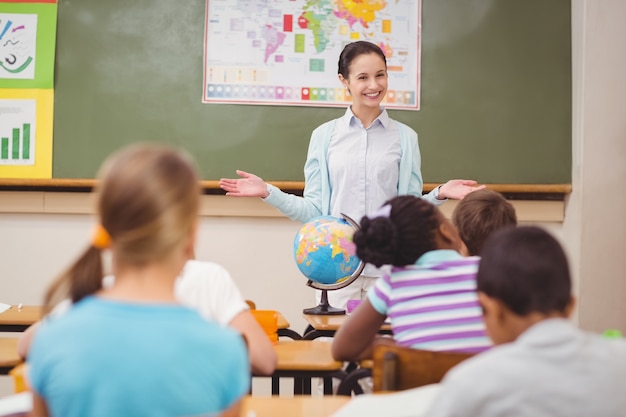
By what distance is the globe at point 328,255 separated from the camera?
302 cm

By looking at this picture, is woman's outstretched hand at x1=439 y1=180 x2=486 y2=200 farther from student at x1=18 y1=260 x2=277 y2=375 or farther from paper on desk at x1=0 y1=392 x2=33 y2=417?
paper on desk at x1=0 y1=392 x2=33 y2=417

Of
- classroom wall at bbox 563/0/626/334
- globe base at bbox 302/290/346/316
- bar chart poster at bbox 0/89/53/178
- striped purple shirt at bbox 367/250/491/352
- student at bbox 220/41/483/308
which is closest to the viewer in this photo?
striped purple shirt at bbox 367/250/491/352

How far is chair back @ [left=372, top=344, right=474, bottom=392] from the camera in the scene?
5.24ft

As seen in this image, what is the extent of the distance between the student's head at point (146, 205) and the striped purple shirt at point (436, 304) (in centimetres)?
86

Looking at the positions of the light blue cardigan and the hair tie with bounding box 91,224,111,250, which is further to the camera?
the light blue cardigan

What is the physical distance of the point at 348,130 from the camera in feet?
11.5

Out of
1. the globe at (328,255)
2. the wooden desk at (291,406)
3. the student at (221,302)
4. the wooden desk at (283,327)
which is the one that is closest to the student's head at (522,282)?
the wooden desk at (291,406)

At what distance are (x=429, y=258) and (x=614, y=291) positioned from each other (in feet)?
9.80

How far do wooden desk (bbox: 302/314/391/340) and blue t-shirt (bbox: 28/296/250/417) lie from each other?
1.50 metres

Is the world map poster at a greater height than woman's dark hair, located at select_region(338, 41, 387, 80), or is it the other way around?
the world map poster

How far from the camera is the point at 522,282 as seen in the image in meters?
1.36

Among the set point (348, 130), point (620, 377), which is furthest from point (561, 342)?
point (348, 130)

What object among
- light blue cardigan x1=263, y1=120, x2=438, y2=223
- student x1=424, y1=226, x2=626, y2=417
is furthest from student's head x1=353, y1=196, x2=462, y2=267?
light blue cardigan x1=263, y1=120, x2=438, y2=223

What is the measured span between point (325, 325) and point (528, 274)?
1387 millimetres
